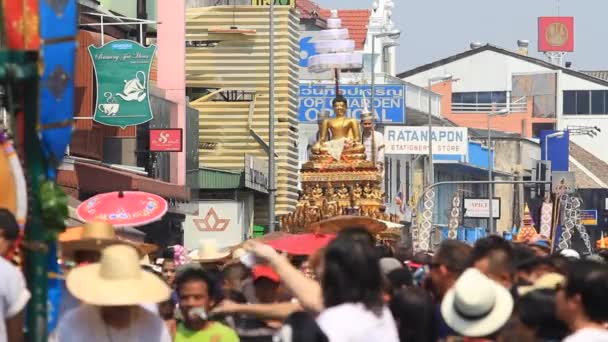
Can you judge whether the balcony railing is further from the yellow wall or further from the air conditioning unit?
the air conditioning unit

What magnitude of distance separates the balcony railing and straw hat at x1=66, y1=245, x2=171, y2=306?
328 ft

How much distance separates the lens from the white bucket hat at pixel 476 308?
9469 mm

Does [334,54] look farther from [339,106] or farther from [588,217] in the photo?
[588,217]

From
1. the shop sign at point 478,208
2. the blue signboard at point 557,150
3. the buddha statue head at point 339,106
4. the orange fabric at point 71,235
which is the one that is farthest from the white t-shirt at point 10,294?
the blue signboard at point 557,150

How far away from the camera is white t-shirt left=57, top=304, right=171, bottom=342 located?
352 inches

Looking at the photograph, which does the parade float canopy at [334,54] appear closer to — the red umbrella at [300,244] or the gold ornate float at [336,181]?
the gold ornate float at [336,181]

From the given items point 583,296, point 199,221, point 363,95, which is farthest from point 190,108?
point 583,296

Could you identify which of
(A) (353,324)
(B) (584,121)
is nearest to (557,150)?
(B) (584,121)

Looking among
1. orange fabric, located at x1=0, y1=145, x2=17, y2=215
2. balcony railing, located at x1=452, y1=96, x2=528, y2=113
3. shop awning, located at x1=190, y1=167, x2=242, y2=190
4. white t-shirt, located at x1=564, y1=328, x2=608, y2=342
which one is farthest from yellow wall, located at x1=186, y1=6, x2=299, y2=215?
balcony railing, located at x1=452, y1=96, x2=528, y2=113

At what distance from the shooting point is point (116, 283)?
29.6 feet

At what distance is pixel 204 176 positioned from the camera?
53.8 metres

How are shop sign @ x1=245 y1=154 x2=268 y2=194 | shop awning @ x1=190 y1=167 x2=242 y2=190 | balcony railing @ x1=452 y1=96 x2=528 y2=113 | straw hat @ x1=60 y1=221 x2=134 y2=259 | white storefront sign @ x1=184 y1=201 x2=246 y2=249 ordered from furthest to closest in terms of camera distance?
balcony railing @ x1=452 y1=96 x2=528 y2=113, shop awning @ x1=190 y1=167 x2=242 y2=190, shop sign @ x1=245 y1=154 x2=268 y2=194, white storefront sign @ x1=184 y1=201 x2=246 y2=249, straw hat @ x1=60 y1=221 x2=134 y2=259

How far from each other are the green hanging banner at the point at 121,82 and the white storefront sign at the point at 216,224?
1165 cm

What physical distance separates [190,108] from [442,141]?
113ft
